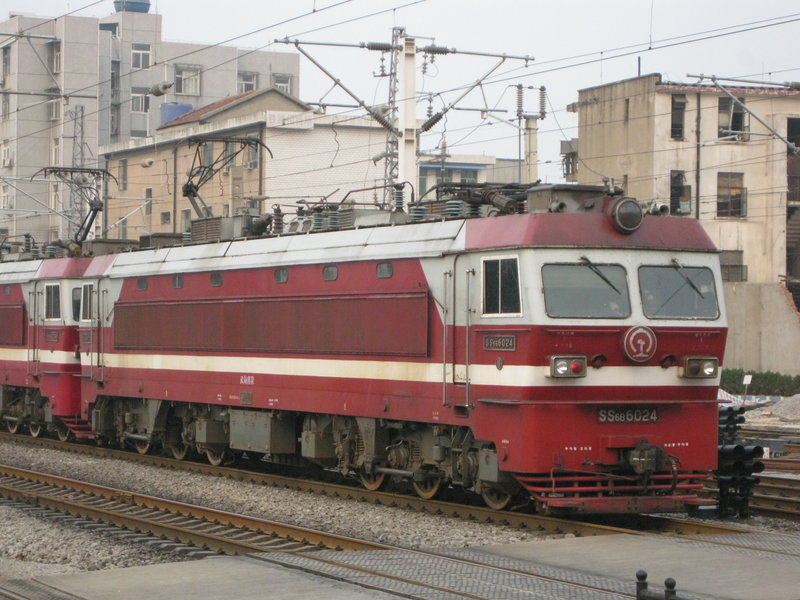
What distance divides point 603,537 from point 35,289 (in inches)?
661

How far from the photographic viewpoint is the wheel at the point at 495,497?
1538 cm

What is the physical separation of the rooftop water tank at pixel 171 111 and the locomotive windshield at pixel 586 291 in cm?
6396

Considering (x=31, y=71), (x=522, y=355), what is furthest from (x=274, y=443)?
(x=31, y=71)

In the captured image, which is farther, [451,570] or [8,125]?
[8,125]

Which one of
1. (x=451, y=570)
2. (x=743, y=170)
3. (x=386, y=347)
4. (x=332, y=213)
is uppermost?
(x=743, y=170)

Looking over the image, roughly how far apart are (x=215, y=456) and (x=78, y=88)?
5772 centimetres

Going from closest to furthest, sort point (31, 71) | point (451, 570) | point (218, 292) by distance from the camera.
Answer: point (451, 570), point (218, 292), point (31, 71)

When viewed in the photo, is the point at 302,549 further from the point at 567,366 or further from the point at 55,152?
the point at 55,152

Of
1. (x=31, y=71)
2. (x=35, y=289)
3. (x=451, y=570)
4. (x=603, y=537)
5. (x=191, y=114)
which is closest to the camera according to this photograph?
(x=451, y=570)

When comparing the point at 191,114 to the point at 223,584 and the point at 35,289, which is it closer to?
the point at 35,289

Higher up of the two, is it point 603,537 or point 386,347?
point 386,347

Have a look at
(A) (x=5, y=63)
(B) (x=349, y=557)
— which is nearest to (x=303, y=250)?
(B) (x=349, y=557)

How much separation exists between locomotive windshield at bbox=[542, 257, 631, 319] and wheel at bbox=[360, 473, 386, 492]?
4.29 meters

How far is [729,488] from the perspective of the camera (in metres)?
15.9
